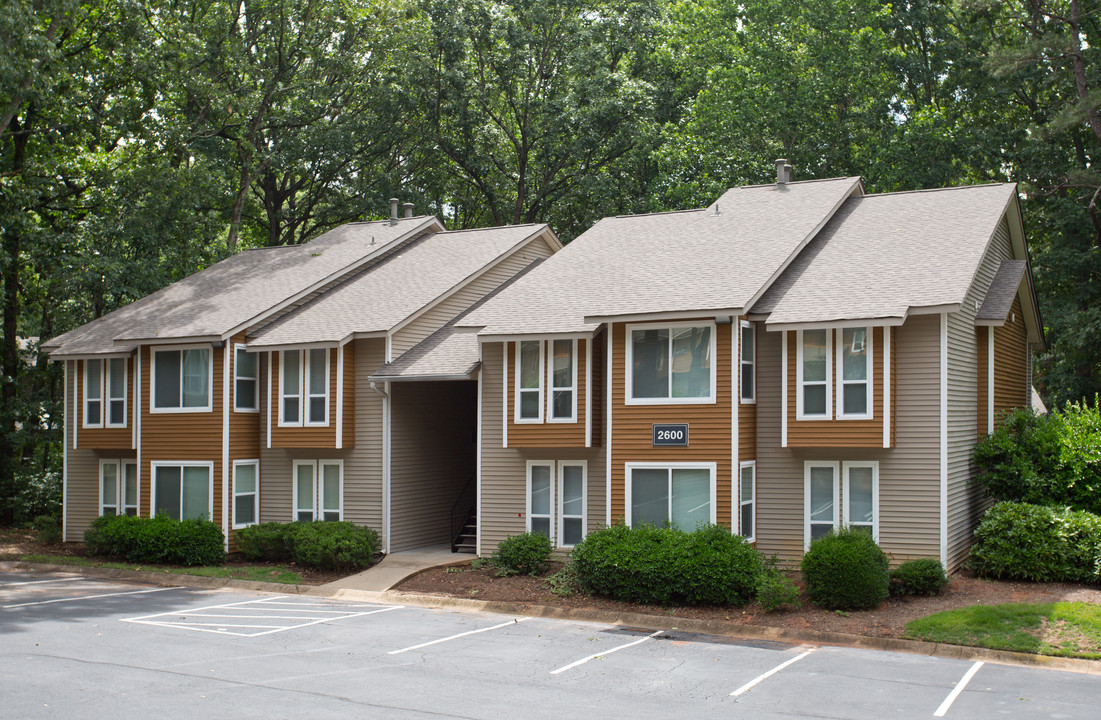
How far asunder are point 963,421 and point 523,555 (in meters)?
9.37

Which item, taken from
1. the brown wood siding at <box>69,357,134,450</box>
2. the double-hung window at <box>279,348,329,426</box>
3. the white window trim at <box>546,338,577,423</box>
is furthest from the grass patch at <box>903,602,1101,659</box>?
the brown wood siding at <box>69,357,134,450</box>

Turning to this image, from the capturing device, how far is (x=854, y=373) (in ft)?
62.3

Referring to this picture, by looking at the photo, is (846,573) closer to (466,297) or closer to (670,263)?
(670,263)

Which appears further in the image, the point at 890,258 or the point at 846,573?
the point at 890,258

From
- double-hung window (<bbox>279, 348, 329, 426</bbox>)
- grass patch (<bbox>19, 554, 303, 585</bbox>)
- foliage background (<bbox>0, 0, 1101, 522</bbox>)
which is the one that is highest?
foliage background (<bbox>0, 0, 1101, 522</bbox>)

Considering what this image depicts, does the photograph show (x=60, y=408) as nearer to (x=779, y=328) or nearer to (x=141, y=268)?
(x=141, y=268)

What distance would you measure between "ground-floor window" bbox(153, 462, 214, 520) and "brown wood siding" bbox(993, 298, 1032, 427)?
18.4 metres

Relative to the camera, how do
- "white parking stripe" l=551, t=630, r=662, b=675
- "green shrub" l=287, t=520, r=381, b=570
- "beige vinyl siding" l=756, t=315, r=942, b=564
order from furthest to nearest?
"green shrub" l=287, t=520, r=381, b=570 → "beige vinyl siding" l=756, t=315, r=942, b=564 → "white parking stripe" l=551, t=630, r=662, b=675

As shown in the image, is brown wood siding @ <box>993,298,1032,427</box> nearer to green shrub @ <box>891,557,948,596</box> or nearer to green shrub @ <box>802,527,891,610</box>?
green shrub @ <box>891,557,948,596</box>

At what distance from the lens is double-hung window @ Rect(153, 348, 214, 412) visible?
80.5 ft

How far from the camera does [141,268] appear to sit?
30.9 metres

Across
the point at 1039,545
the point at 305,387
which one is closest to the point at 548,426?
the point at 305,387

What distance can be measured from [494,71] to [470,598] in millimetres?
28051

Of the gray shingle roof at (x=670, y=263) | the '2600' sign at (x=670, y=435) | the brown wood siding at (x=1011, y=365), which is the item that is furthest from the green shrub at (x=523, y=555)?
the brown wood siding at (x=1011, y=365)
